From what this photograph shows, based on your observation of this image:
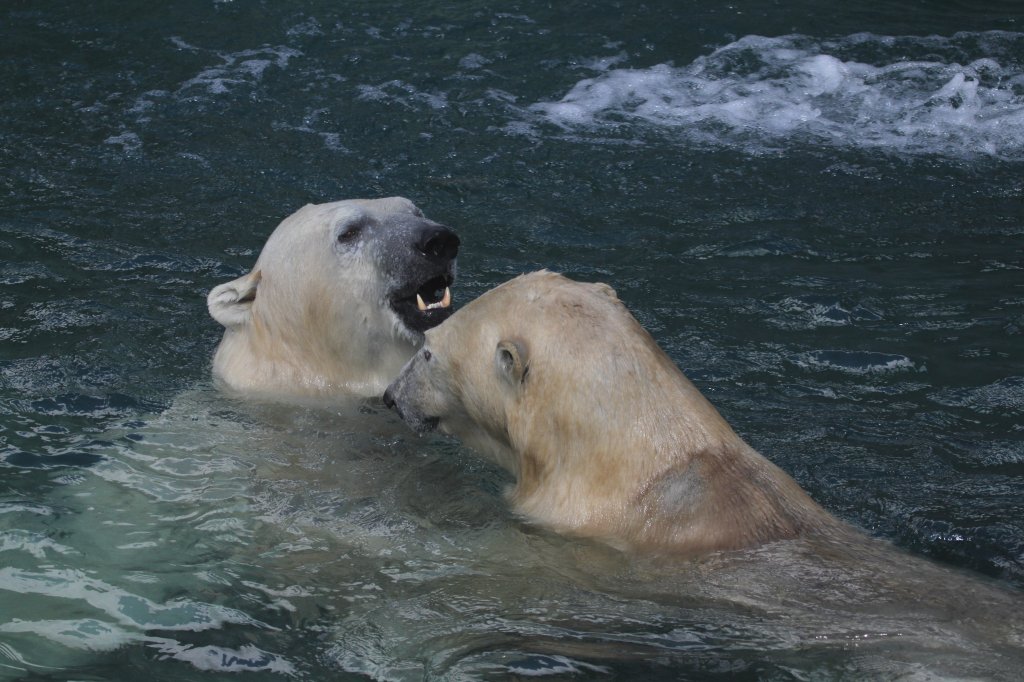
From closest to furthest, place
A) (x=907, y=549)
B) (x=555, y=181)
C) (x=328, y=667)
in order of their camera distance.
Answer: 1. (x=328, y=667)
2. (x=907, y=549)
3. (x=555, y=181)

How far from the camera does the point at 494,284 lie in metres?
6.84

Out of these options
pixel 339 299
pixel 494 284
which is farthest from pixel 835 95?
pixel 339 299

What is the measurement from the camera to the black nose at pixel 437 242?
17.0ft

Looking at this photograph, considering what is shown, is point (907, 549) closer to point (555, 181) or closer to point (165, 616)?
point (165, 616)

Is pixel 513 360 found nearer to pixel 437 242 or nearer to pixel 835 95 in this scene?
pixel 437 242

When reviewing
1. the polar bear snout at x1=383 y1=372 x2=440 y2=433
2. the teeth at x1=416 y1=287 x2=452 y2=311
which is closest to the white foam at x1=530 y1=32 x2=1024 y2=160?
the teeth at x1=416 y1=287 x2=452 y2=311

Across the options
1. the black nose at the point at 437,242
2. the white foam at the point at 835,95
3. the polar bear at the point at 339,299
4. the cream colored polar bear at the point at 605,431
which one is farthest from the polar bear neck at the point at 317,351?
the white foam at the point at 835,95

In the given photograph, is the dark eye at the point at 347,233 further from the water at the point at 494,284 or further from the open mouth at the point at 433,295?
the water at the point at 494,284

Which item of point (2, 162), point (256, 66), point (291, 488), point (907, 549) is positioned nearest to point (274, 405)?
point (291, 488)

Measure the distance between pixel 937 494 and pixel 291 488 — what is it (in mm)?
2418

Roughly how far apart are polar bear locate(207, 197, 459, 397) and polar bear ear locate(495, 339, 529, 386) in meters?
1.19

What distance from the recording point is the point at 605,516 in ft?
12.4

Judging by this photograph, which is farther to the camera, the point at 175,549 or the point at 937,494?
the point at 937,494

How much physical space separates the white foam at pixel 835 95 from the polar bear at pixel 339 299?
440 centimetres
